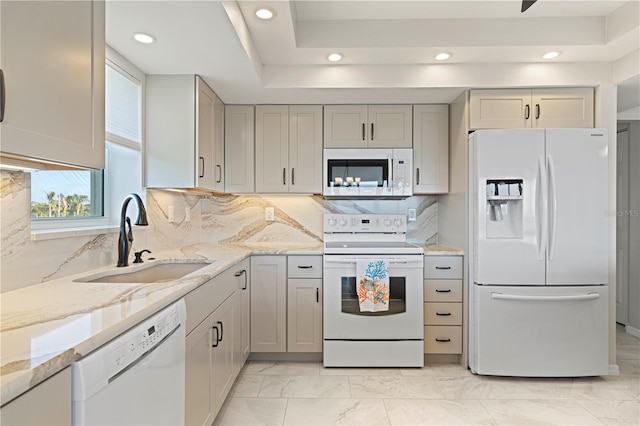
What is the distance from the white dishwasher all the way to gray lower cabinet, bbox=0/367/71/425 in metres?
0.03

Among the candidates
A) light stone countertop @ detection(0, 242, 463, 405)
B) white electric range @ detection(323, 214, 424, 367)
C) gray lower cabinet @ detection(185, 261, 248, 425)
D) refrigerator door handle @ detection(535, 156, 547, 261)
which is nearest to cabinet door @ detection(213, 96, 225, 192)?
gray lower cabinet @ detection(185, 261, 248, 425)

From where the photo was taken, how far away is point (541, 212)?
96.4 inches

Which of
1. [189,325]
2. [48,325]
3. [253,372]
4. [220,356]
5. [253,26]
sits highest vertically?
[253,26]

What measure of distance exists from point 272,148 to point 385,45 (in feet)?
4.12

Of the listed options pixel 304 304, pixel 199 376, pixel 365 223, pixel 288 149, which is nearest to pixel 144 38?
pixel 288 149

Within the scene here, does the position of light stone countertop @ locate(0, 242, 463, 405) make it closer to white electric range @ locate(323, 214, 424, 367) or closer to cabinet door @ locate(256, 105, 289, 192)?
white electric range @ locate(323, 214, 424, 367)

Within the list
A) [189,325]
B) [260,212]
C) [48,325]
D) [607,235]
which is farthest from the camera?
[260,212]

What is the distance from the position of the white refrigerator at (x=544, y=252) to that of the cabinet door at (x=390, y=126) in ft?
2.23

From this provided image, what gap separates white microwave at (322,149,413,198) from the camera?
9.76ft

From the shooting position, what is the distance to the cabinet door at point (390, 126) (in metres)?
3.03

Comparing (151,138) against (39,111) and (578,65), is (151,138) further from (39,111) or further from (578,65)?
(578,65)

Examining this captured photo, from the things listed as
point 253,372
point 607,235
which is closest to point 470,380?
point 607,235

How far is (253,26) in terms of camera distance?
6.71ft

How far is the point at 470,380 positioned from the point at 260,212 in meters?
2.23
